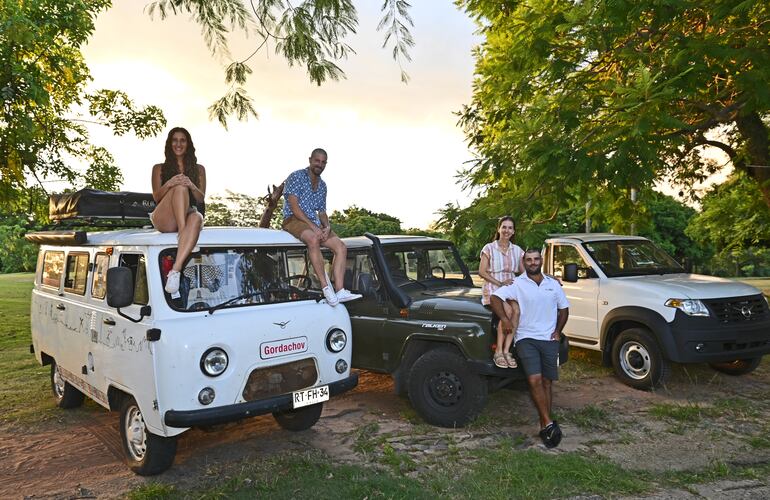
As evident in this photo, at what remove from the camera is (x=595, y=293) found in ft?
27.0

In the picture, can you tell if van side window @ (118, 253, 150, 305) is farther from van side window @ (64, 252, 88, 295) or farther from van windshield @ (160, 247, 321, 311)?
van side window @ (64, 252, 88, 295)

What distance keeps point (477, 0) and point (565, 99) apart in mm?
3224

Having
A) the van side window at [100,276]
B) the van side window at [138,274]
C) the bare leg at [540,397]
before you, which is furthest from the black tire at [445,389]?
the van side window at [100,276]

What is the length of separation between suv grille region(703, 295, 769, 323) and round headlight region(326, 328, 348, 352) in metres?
4.60

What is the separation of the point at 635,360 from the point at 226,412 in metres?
5.40

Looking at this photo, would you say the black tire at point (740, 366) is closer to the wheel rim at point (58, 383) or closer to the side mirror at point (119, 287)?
the side mirror at point (119, 287)

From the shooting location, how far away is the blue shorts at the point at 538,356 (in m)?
5.61

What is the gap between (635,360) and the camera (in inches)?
301

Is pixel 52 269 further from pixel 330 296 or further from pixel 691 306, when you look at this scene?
pixel 691 306

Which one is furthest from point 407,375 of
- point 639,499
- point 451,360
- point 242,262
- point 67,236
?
point 67,236

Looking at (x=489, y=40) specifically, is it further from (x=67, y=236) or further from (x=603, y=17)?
Answer: (x=67, y=236)

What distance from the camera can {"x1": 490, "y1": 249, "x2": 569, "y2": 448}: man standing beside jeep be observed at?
5.59 meters

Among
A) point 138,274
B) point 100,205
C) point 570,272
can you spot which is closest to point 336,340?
point 138,274

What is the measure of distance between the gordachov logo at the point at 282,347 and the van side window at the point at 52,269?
127 inches
